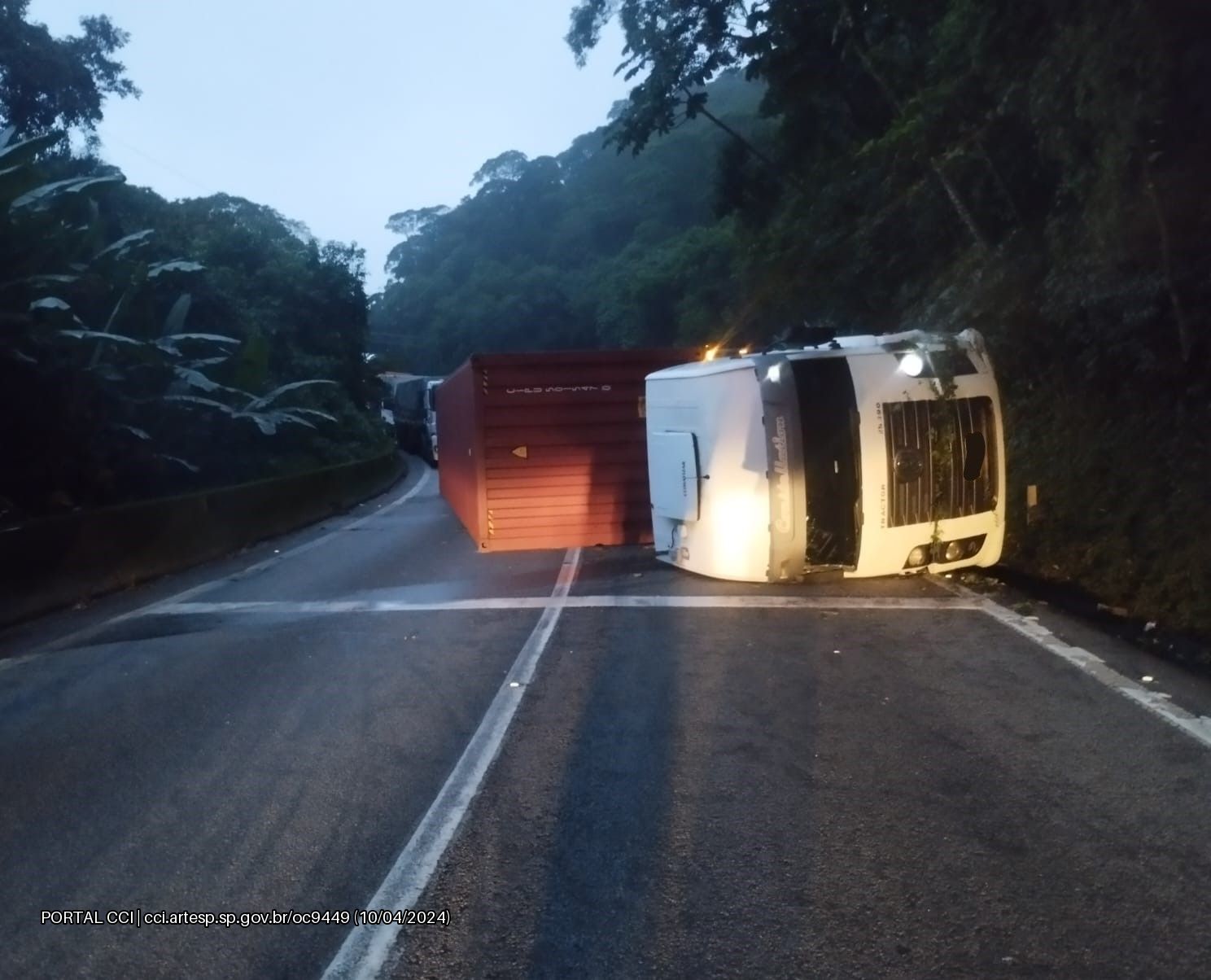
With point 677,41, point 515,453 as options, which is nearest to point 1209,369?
point 515,453

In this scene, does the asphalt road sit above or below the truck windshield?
below

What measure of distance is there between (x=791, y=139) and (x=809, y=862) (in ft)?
83.1

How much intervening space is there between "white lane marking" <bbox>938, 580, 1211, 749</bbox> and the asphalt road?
4 centimetres

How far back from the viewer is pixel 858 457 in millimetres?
11367

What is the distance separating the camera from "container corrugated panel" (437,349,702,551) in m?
16.0

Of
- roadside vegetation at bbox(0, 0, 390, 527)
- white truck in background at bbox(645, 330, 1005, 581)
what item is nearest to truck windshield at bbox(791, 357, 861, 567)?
white truck in background at bbox(645, 330, 1005, 581)

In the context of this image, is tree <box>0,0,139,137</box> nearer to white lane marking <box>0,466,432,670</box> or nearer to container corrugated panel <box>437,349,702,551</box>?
white lane marking <box>0,466,432,670</box>

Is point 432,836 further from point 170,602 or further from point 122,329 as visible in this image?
point 122,329

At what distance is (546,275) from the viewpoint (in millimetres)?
74562

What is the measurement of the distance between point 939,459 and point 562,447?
225 inches

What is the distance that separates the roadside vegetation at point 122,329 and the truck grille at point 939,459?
11.7 m

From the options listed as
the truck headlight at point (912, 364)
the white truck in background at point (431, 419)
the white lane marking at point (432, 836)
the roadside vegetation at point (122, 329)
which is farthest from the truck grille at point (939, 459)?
the white truck in background at point (431, 419)

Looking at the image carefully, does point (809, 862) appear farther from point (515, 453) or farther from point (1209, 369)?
point (515, 453)

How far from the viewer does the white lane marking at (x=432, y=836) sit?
4.71 meters
